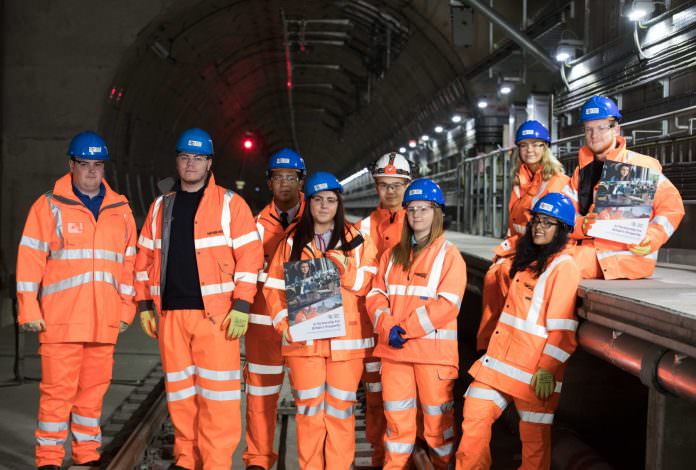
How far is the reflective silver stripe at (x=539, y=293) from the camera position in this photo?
13.4 feet

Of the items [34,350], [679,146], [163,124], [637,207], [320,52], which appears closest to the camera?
[637,207]

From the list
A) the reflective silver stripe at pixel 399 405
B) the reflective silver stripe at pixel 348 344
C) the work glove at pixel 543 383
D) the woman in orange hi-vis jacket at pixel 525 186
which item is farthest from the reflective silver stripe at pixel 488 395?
the woman in orange hi-vis jacket at pixel 525 186

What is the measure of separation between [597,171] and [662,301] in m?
1.40

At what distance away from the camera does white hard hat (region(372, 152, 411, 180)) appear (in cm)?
524

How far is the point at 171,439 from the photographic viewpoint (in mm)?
5898

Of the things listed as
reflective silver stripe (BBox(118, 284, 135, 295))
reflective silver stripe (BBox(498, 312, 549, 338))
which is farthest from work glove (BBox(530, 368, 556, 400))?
reflective silver stripe (BBox(118, 284, 135, 295))

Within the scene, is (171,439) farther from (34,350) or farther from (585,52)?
(585,52)

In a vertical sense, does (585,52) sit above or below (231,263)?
above

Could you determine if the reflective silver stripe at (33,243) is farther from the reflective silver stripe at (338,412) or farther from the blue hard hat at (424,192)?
the blue hard hat at (424,192)

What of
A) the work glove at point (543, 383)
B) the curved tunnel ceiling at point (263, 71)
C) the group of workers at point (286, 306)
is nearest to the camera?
the work glove at point (543, 383)

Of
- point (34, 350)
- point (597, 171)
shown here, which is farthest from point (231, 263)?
point (34, 350)

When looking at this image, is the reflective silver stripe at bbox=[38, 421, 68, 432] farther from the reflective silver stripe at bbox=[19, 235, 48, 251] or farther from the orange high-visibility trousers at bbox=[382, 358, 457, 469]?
the orange high-visibility trousers at bbox=[382, 358, 457, 469]

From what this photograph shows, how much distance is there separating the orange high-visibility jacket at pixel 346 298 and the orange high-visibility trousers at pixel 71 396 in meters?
1.31

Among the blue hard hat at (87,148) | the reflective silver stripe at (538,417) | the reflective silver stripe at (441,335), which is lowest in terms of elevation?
the reflective silver stripe at (538,417)
